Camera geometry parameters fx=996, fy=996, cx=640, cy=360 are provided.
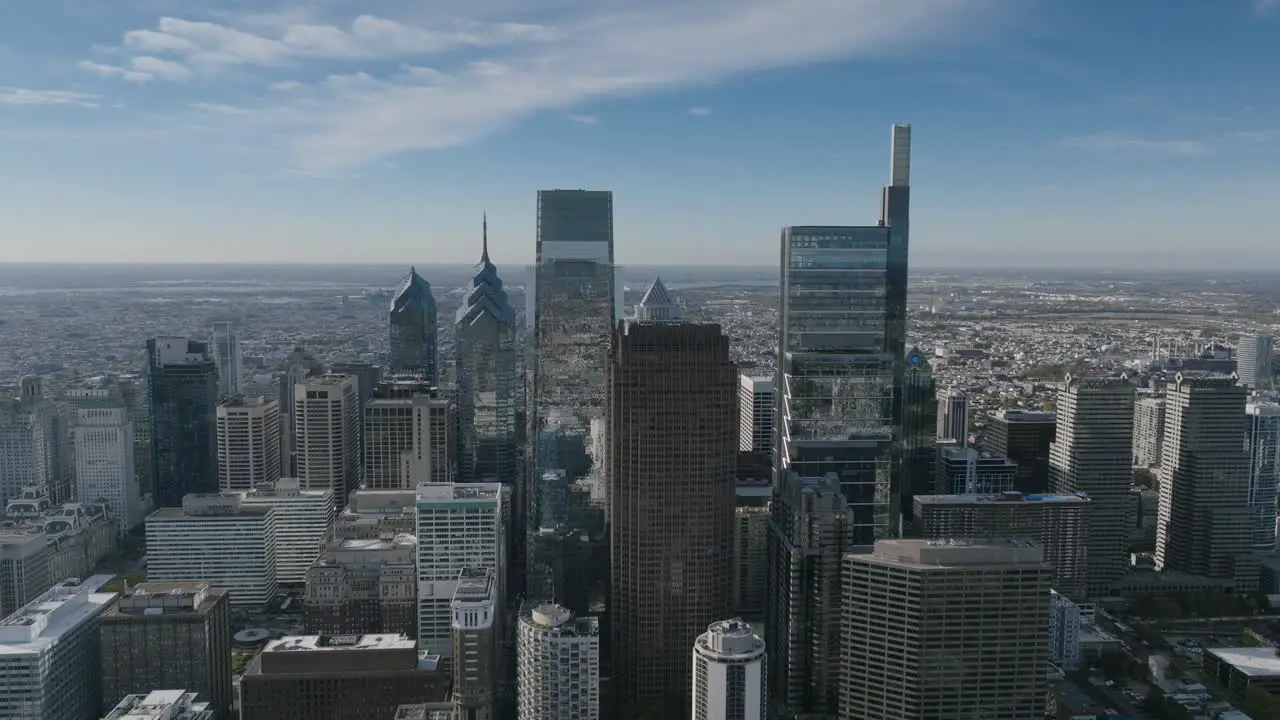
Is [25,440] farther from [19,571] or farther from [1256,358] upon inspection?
[1256,358]

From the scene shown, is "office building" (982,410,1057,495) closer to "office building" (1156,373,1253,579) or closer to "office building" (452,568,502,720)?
"office building" (1156,373,1253,579)

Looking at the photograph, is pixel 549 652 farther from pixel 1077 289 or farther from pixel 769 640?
pixel 1077 289

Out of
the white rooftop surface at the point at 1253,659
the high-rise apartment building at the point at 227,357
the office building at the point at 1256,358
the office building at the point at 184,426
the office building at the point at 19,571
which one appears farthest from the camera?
the office building at the point at 1256,358

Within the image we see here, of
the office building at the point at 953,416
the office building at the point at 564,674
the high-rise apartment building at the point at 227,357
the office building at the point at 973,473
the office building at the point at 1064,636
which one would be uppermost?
the high-rise apartment building at the point at 227,357

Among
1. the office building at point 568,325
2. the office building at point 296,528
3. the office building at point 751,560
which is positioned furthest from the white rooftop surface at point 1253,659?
the office building at point 296,528

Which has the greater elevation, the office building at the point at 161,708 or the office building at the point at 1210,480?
the office building at the point at 1210,480

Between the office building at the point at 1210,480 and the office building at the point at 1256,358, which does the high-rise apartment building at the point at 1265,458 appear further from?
the office building at the point at 1256,358

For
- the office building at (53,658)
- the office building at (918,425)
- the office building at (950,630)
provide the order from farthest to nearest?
the office building at (918,425), the office building at (53,658), the office building at (950,630)
